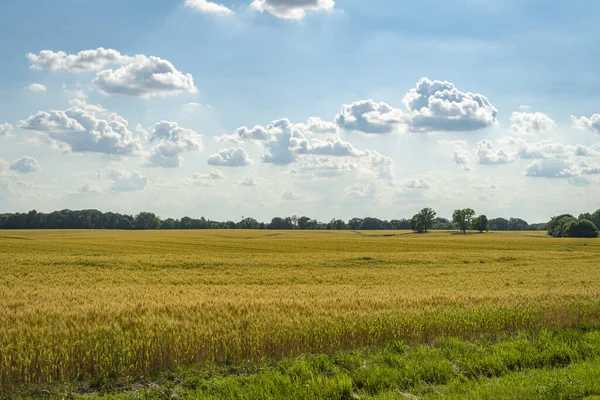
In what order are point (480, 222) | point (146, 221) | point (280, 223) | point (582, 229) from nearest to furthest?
point (582, 229) → point (480, 222) → point (146, 221) → point (280, 223)

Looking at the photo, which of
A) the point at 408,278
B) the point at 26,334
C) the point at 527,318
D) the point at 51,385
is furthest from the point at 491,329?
the point at 408,278

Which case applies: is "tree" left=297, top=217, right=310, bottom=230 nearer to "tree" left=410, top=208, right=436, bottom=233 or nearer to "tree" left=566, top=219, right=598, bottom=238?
"tree" left=410, top=208, right=436, bottom=233

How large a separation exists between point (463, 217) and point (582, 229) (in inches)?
1878

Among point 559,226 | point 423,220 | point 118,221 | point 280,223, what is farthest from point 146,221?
point 559,226

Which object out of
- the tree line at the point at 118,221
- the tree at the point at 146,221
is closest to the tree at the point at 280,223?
the tree line at the point at 118,221

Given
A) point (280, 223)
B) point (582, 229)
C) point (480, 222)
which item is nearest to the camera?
point (582, 229)

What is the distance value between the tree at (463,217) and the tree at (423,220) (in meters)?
7.43

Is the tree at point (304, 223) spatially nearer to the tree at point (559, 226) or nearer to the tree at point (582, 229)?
the tree at point (559, 226)

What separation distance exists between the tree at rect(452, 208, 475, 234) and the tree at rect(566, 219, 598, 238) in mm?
44365

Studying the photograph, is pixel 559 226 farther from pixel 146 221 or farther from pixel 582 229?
pixel 146 221

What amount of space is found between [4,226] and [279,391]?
17274 centimetres

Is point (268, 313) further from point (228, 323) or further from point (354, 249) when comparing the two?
point (354, 249)

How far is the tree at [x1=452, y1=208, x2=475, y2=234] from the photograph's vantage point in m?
161

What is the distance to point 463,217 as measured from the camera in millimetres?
161000
